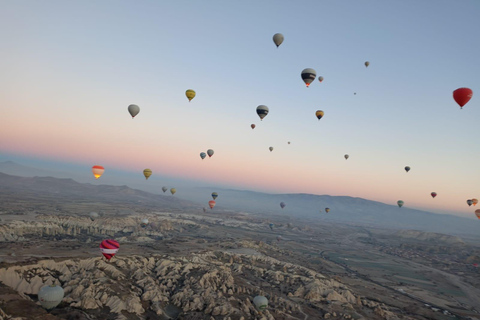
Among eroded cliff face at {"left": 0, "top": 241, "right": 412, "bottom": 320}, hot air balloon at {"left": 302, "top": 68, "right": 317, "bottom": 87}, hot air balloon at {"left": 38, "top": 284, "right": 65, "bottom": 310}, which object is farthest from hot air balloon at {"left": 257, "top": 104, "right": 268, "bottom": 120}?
hot air balloon at {"left": 38, "top": 284, "right": 65, "bottom": 310}

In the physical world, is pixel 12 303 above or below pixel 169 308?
above

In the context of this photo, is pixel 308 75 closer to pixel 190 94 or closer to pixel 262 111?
pixel 262 111

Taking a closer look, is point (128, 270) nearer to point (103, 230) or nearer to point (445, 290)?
point (103, 230)

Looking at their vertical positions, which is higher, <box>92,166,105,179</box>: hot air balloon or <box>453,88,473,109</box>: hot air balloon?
<box>453,88,473,109</box>: hot air balloon

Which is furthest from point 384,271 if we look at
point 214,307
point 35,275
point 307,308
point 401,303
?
point 35,275

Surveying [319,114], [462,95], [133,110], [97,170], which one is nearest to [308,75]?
[319,114]

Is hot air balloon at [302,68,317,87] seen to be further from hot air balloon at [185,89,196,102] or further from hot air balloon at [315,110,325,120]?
hot air balloon at [185,89,196,102]

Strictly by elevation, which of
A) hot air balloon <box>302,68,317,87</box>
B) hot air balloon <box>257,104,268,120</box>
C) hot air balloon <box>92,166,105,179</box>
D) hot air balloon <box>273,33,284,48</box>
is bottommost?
hot air balloon <box>92,166,105,179</box>

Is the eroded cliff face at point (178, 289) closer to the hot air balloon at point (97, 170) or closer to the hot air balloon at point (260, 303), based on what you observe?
the hot air balloon at point (260, 303)
